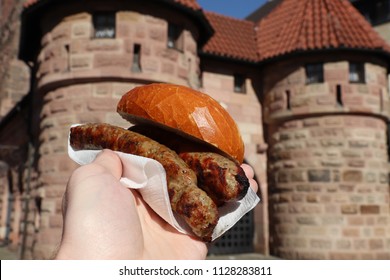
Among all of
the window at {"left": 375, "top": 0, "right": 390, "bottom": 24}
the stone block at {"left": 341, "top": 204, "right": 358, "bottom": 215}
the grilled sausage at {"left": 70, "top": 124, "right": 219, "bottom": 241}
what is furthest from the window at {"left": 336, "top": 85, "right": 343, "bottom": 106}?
the window at {"left": 375, "top": 0, "right": 390, "bottom": 24}

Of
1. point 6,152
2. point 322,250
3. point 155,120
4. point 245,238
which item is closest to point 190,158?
point 155,120

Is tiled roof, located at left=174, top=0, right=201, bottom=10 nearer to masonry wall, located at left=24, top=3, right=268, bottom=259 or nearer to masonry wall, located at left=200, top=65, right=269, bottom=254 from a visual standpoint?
masonry wall, located at left=24, top=3, right=268, bottom=259

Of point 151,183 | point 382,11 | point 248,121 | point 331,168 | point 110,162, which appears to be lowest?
point 331,168

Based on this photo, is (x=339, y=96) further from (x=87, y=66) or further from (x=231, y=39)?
(x=87, y=66)

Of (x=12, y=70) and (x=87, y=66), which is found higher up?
(x=12, y=70)

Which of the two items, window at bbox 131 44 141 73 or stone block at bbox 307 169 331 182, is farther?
stone block at bbox 307 169 331 182

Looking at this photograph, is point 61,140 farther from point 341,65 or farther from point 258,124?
point 341,65

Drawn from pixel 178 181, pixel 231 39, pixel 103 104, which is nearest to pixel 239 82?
pixel 231 39
